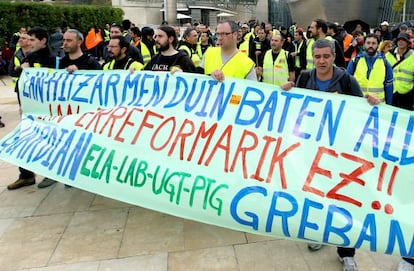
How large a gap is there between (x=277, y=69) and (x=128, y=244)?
14.5ft

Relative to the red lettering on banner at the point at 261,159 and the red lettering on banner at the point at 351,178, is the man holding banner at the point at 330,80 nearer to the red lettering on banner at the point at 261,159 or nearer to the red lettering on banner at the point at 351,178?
the red lettering on banner at the point at 351,178

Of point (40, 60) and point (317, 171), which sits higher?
point (40, 60)

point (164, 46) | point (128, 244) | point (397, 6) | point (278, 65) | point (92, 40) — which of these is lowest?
point (128, 244)

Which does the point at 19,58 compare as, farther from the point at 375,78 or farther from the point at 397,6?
the point at 397,6

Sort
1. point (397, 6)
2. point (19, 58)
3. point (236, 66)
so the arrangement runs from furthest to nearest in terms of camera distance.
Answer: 1. point (397, 6)
2. point (19, 58)
3. point (236, 66)

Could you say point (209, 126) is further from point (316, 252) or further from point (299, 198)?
point (316, 252)

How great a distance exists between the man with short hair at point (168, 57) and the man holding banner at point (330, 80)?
136 centimetres

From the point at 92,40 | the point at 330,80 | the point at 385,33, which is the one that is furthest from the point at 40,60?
the point at 92,40

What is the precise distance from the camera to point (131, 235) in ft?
11.2

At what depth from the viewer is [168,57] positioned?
13.2ft

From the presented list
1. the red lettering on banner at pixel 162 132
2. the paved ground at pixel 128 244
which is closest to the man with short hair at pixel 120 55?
the red lettering on banner at pixel 162 132

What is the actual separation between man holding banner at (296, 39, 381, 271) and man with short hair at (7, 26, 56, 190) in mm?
2984

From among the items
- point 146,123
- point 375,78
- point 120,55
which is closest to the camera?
point 146,123

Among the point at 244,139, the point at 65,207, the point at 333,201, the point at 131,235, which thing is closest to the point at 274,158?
the point at 244,139
